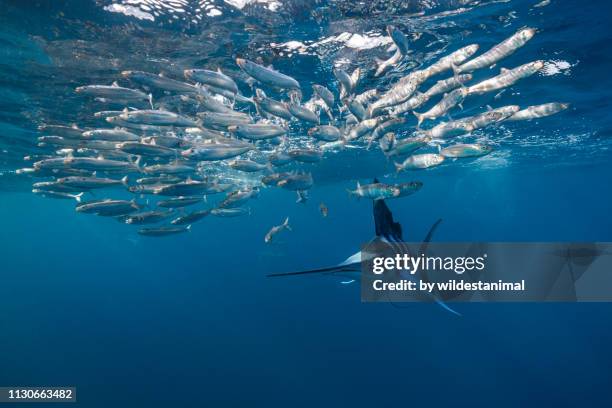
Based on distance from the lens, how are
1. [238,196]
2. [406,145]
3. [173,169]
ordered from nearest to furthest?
[406,145], [173,169], [238,196]

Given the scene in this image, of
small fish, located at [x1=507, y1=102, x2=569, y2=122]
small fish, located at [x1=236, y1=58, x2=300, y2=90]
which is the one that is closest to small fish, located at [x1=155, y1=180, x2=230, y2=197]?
small fish, located at [x1=236, y1=58, x2=300, y2=90]

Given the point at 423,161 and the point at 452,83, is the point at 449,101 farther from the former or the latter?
the point at 423,161

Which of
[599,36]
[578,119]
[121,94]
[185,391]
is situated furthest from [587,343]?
[121,94]

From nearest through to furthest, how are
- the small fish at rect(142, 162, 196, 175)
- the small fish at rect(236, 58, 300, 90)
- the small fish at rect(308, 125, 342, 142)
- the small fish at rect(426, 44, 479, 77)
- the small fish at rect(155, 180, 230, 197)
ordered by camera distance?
the small fish at rect(236, 58, 300, 90) < the small fish at rect(308, 125, 342, 142) < the small fish at rect(426, 44, 479, 77) < the small fish at rect(155, 180, 230, 197) < the small fish at rect(142, 162, 196, 175)

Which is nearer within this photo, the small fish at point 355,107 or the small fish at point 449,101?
the small fish at point 355,107

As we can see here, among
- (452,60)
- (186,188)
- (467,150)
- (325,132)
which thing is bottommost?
(186,188)

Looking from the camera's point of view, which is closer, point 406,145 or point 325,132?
point 406,145

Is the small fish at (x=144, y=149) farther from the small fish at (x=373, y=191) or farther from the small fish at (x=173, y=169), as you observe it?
the small fish at (x=373, y=191)

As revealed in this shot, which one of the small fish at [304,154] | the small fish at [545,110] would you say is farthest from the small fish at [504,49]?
the small fish at [304,154]

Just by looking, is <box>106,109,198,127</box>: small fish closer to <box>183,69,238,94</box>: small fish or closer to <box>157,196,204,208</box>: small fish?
<box>183,69,238,94</box>: small fish

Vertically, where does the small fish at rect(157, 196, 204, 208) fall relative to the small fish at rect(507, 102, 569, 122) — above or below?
below

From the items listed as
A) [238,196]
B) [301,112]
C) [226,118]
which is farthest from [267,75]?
[238,196]

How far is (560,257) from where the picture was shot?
10383 mm

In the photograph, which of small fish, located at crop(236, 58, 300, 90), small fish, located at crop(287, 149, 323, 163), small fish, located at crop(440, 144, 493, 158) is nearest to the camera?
small fish, located at crop(236, 58, 300, 90)
